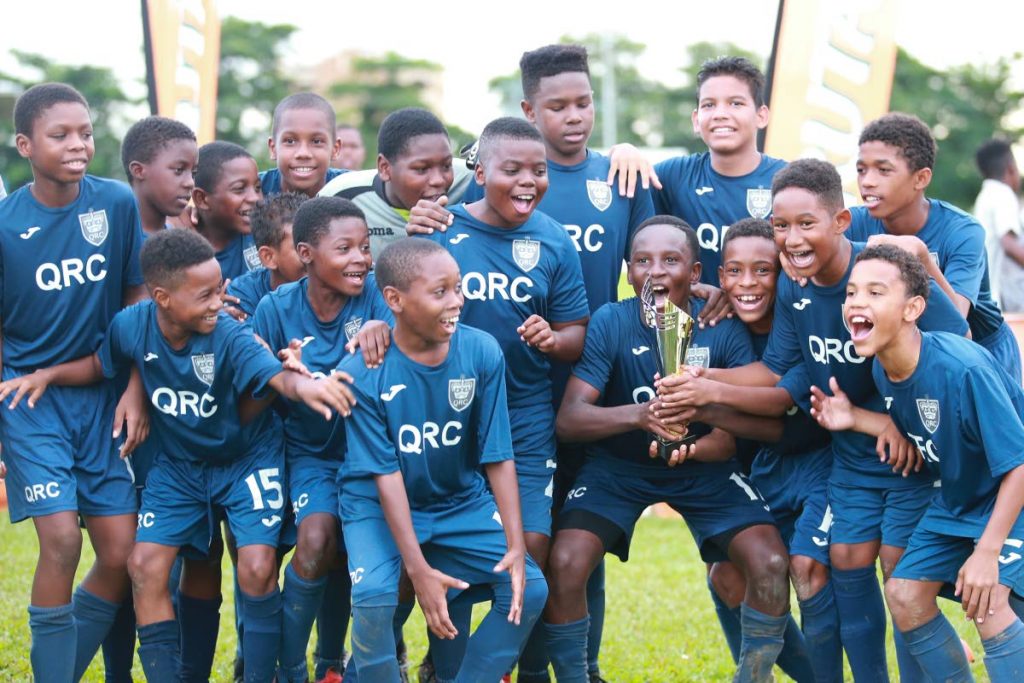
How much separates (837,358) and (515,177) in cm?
156

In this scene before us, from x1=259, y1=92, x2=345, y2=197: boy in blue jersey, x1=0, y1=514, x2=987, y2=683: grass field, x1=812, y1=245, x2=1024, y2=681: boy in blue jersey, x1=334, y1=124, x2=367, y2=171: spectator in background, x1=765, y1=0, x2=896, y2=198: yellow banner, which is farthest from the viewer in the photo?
x1=334, y1=124, x2=367, y2=171: spectator in background

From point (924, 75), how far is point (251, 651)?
34.5m

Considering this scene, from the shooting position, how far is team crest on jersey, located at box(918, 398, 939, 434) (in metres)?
4.76

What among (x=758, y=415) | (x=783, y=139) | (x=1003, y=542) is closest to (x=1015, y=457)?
(x=1003, y=542)

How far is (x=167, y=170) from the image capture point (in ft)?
19.7

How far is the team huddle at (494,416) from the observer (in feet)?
15.8

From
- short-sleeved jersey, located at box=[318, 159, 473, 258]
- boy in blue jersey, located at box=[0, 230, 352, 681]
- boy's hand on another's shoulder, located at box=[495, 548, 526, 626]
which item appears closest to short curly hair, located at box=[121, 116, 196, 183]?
short-sleeved jersey, located at box=[318, 159, 473, 258]

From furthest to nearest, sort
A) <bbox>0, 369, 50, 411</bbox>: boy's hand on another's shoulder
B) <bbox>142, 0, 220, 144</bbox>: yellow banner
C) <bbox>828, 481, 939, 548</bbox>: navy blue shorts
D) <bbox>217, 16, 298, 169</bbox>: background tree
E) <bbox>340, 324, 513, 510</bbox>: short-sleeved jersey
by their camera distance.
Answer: <bbox>217, 16, 298, 169</bbox>: background tree → <bbox>142, 0, 220, 144</bbox>: yellow banner → <bbox>0, 369, 50, 411</bbox>: boy's hand on another's shoulder → <bbox>828, 481, 939, 548</bbox>: navy blue shorts → <bbox>340, 324, 513, 510</bbox>: short-sleeved jersey

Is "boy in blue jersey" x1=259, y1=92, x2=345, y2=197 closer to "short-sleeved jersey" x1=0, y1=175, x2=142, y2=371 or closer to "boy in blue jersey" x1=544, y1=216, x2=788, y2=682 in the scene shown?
"short-sleeved jersey" x1=0, y1=175, x2=142, y2=371

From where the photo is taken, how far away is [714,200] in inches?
239

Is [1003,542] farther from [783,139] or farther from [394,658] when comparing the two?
[783,139]

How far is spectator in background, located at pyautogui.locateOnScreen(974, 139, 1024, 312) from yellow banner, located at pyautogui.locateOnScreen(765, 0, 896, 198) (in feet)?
6.44

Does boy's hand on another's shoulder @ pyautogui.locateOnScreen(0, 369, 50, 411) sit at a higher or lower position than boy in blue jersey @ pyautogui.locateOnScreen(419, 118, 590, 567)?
lower

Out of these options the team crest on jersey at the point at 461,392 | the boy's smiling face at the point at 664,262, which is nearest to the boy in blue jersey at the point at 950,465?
the boy's smiling face at the point at 664,262
